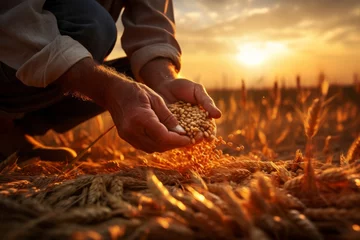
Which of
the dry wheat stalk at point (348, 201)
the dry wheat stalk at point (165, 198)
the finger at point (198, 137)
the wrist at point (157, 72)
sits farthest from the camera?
the wrist at point (157, 72)

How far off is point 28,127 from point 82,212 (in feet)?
4.44

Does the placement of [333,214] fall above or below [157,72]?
below

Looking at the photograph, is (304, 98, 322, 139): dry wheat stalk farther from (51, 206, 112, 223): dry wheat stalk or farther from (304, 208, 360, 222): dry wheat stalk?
(51, 206, 112, 223): dry wheat stalk

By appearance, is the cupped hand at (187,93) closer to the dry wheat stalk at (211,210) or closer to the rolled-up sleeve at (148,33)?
the rolled-up sleeve at (148,33)

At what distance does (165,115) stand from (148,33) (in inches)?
27.8

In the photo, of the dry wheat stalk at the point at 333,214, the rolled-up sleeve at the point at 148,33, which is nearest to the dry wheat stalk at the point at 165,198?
the dry wheat stalk at the point at 333,214

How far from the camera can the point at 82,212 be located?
77cm

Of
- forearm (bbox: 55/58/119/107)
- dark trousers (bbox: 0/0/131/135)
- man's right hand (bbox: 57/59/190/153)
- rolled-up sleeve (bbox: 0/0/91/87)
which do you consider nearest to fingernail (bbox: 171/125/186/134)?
man's right hand (bbox: 57/59/190/153)

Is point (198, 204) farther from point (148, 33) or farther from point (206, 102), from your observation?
point (148, 33)

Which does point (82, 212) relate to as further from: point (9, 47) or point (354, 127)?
point (354, 127)

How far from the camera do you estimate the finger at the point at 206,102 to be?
1.43 meters

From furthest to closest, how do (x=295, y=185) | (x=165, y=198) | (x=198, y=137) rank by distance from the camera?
(x=198, y=137) < (x=295, y=185) < (x=165, y=198)

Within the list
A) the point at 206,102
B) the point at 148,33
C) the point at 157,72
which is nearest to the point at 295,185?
the point at 206,102

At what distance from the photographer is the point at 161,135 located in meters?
1.24
